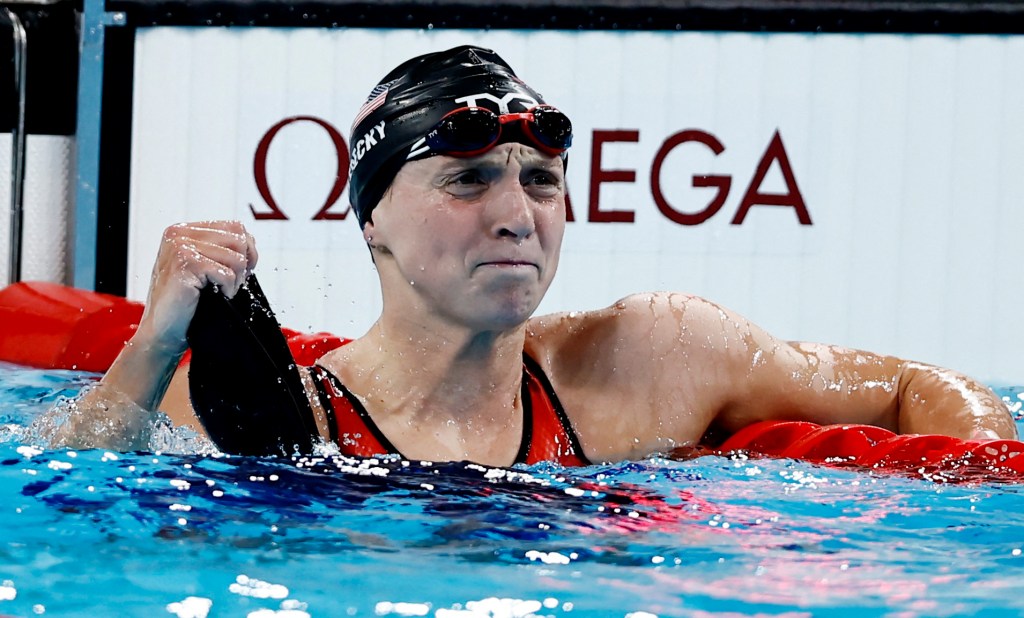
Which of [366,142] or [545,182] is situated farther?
[366,142]

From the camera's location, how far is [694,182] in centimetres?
477

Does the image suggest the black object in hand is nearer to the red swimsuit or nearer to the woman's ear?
the red swimsuit

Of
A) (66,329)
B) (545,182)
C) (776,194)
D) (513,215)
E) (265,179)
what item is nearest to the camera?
(513,215)

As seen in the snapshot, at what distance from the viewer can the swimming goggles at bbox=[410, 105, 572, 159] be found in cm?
220

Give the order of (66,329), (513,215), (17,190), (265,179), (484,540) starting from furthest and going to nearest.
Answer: (17,190) → (265,179) → (66,329) → (513,215) → (484,540)

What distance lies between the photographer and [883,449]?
2.25 metres

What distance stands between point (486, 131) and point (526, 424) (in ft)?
1.86

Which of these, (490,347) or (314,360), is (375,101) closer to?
(490,347)


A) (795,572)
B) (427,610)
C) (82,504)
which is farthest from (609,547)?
(82,504)

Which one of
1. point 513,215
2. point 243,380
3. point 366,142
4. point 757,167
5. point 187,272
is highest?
point 757,167

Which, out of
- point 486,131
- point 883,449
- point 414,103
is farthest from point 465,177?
point 883,449

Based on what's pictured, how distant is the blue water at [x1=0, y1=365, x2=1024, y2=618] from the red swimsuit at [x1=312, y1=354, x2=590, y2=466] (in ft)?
0.36

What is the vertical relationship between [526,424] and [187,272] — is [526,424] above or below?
below

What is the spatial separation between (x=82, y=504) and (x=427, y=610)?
66cm
